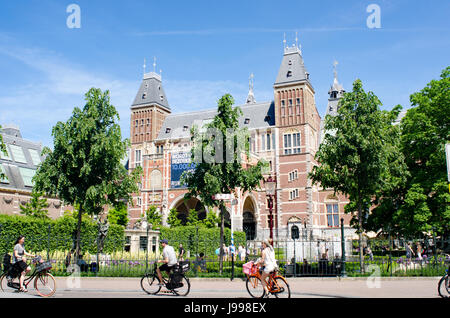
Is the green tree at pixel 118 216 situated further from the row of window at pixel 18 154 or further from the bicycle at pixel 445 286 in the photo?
the bicycle at pixel 445 286

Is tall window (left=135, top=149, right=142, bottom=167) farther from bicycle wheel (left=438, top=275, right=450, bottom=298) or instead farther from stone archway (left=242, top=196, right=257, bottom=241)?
bicycle wheel (left=438, top=275, right=450, bottom=298)

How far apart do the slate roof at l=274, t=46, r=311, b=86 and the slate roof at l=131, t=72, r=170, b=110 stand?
20.4 m

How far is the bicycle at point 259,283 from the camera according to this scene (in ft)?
32.8

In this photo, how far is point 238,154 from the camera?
1914 cm

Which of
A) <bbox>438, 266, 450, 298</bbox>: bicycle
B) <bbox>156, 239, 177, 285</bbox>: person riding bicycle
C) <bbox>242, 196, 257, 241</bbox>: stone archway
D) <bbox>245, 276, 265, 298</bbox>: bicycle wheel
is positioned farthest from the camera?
<bbox>242, 196, 257, 241</bbox>: stone archway

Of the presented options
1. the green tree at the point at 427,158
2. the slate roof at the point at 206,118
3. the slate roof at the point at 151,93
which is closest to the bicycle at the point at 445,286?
the green tree at the point at 427,158

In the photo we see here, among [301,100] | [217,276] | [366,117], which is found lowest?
[217,276]

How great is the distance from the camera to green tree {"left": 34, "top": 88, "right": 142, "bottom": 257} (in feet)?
63.3

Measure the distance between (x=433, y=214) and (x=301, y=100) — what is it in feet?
101

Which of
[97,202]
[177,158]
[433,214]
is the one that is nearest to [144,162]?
[177,158]

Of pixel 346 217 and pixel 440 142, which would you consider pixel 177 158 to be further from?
pixel 440 142

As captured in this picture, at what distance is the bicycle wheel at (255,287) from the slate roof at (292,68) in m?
44.7

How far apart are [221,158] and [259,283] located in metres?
8.88

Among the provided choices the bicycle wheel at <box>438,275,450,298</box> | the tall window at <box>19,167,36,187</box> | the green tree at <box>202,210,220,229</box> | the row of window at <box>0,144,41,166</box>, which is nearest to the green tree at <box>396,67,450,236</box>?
the bicycle wheel at <box>438,275,450,298</box>
